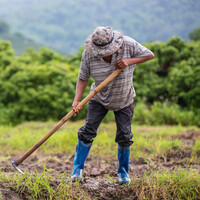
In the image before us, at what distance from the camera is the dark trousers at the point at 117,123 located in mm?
3133

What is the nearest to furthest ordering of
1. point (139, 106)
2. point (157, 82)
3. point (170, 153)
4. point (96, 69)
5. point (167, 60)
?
1. point (96, 69)
2. point (170, 153)
3. point (139, 106)
4. point (157, 82)
5. point (167, 60)

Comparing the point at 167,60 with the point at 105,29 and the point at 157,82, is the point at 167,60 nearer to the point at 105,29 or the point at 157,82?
the point at 157,82

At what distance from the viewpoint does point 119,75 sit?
2.99 m

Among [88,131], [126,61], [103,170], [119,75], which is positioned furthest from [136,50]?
[103,170]

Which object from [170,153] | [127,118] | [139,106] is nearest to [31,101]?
[139,106]

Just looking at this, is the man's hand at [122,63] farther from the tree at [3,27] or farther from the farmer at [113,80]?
the tree at [3,27]

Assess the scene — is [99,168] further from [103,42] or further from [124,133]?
Answer: [103,42]

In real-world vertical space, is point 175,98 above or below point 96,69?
below

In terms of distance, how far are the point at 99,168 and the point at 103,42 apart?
2037 millimetres

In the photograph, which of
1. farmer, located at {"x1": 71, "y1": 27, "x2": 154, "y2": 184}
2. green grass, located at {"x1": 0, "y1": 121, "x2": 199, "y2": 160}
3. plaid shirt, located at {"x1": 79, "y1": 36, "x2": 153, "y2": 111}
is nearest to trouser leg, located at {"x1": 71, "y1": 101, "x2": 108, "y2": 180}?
farmer, located at {"x1": 71, "y1": 27, "x2": 154, "y2": 184}

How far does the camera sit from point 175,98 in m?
10.1

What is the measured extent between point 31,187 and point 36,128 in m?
5.65

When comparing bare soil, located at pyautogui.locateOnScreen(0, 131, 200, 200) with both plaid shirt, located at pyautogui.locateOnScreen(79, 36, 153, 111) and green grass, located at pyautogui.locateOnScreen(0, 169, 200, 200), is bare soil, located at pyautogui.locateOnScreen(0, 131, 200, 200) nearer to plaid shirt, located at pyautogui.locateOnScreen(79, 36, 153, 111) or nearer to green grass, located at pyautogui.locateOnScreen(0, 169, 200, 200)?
green grass, located at pyautogui.locateOnScreen(0, 169, 200, 200)

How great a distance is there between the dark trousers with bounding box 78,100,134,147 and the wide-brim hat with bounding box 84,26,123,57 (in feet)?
2.12
